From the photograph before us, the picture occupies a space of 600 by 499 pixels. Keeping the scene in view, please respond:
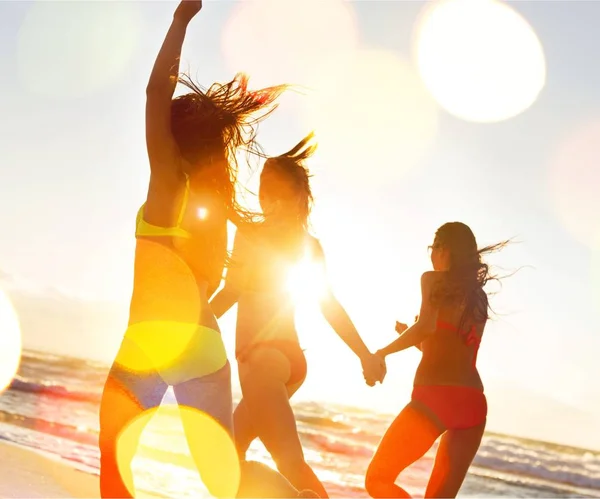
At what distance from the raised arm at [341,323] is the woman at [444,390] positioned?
0.24 m

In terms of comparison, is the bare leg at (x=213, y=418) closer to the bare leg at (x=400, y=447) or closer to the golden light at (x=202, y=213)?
the golden light at (x=202, y=213)

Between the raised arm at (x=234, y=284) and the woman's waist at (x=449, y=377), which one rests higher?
the raised arm at (x=234, y=284)

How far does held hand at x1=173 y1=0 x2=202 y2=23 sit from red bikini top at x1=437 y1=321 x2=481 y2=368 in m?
2.56

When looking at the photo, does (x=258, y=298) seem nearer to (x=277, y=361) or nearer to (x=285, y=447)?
(x=277, y=361)

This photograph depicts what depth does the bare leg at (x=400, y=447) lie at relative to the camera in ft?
14.2

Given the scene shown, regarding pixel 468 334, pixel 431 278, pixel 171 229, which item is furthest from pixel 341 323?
pixel 171 229

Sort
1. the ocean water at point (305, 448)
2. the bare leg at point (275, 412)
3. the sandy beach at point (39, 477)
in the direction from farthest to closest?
1. the ocean water at point (305, 448)
2. the sandy beach at point (39, 477)
3. the bare leg at point (275, 412)

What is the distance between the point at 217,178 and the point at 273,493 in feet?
4.20

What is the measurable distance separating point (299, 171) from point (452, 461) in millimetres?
1960

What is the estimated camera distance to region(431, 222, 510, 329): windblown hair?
14.9 ft

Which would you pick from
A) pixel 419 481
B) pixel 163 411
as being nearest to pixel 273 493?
pixel 419 481

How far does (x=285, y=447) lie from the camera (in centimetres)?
388

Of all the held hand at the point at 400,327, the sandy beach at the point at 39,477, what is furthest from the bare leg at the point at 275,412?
the sandy beach at the point at 39,477

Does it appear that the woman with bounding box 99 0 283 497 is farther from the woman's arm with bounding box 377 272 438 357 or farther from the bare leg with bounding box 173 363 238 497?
the woman's arm with bounding box 377 272 438 357
